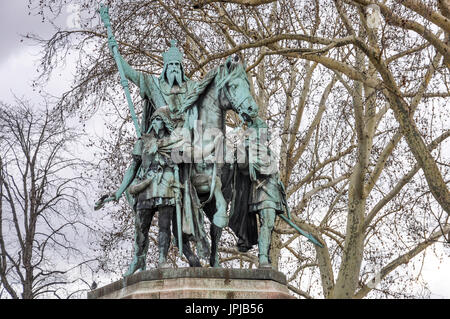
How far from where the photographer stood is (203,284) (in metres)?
8.78

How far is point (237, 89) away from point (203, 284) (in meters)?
2.33

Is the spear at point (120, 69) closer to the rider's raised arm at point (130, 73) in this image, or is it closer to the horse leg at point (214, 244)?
the rider's raised arm at point (130, 73)

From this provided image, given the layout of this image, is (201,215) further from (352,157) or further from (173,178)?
(352,157)

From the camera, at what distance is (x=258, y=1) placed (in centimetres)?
1364

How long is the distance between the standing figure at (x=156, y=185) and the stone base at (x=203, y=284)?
0.55m

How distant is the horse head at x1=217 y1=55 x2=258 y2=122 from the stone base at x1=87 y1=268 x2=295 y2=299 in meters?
1.84

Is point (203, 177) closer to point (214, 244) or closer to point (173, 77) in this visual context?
point (214, 244)

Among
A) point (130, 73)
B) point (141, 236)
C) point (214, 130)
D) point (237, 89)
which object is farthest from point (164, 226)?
point (130, 73)

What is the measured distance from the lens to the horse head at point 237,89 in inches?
380

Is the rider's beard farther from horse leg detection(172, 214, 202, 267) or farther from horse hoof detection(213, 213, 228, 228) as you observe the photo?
horse hoof detection(213, 213, 228, 228)

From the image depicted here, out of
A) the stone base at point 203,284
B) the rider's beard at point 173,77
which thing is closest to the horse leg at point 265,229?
the stone base at point 203,284

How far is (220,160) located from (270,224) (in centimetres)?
94

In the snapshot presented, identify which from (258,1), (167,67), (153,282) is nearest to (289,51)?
(258,1)
